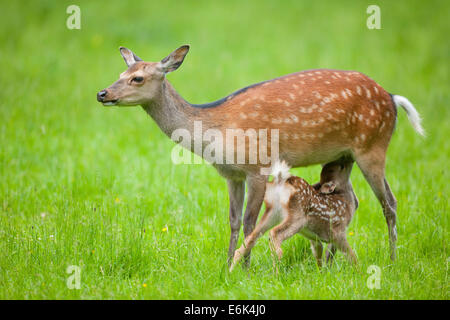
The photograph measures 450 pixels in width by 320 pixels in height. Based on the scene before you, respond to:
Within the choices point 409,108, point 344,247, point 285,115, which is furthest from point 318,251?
point 409,108

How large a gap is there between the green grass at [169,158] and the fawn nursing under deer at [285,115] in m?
0.60

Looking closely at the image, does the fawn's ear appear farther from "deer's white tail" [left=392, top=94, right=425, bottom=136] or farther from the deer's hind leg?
"deer's white tail" [left=392, top=94, right=425, bottom=136]

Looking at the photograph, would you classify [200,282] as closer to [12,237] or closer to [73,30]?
[12,237]

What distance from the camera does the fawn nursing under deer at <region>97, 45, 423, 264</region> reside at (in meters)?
5.21

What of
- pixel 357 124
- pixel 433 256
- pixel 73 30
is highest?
pixel 73 30

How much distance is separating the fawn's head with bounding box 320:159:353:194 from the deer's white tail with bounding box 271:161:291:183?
0.56m

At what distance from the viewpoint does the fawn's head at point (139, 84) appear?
5.03 meters

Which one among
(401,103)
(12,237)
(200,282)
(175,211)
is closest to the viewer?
(200,282)

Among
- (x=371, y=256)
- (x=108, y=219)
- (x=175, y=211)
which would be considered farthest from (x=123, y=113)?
(x=371, y=256)

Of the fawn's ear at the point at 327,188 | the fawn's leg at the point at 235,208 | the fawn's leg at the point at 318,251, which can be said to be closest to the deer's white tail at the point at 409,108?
the fawn's ear at the point at 327,188

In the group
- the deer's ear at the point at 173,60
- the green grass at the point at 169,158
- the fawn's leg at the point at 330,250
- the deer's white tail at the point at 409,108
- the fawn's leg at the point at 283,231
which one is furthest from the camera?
the deer's white tail at the point at 409,108

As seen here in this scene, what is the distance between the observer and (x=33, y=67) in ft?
37.8

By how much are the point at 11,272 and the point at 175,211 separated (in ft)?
6.26

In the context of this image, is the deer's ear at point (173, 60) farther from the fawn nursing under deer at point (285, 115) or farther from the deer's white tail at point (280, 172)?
the deer's white tail at point (280, 172)
